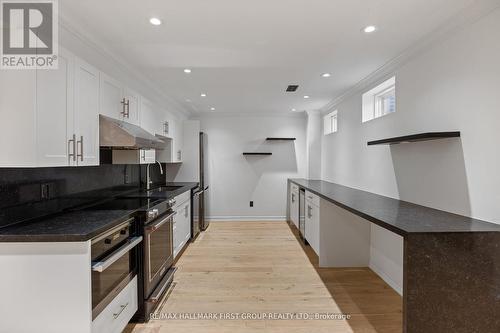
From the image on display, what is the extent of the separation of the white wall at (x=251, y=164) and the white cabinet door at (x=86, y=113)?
361cm

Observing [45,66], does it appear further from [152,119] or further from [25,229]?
[152,119]

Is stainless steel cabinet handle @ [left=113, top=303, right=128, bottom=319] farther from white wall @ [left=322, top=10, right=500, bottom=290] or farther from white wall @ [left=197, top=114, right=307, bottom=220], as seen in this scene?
white wall @ [left=197, top=114, right=307, bottom=220]

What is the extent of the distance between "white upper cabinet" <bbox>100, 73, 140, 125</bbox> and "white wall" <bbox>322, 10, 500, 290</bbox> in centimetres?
288

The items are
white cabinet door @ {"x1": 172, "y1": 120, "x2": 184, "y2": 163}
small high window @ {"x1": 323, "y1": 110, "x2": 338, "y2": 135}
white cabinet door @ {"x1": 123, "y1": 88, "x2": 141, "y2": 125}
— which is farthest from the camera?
small high window @ {"x1": 323, "y1": 110, "x2": 338, "y2": 135}

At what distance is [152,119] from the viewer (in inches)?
135

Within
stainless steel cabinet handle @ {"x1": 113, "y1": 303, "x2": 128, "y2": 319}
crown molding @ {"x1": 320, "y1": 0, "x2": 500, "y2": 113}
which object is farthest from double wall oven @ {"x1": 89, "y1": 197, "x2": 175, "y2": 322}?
crown molding @ {"x1": 320, "y1": 0, "x2": 500, "y2": 113}

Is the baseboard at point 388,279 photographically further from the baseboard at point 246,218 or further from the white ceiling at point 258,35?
the baseboard at point 246,218

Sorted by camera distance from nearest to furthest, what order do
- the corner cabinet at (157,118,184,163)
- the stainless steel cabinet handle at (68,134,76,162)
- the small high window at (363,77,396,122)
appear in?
the stainless steel cabinet handle at (68,134,76,162) < the small high window at (363,77,396,122) < the corner cabinet at (157,118,184,163)

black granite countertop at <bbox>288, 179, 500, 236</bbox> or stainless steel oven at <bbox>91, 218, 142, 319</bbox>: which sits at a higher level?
black granite countertop at <bbox>288, 179, 500, 236</bbox>

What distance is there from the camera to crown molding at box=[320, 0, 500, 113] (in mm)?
1703

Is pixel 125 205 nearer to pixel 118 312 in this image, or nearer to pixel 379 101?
pixel 118 312

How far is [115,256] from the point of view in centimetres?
170

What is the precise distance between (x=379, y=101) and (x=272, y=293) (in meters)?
2.76

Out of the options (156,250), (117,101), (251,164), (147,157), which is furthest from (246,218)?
(117,101)
